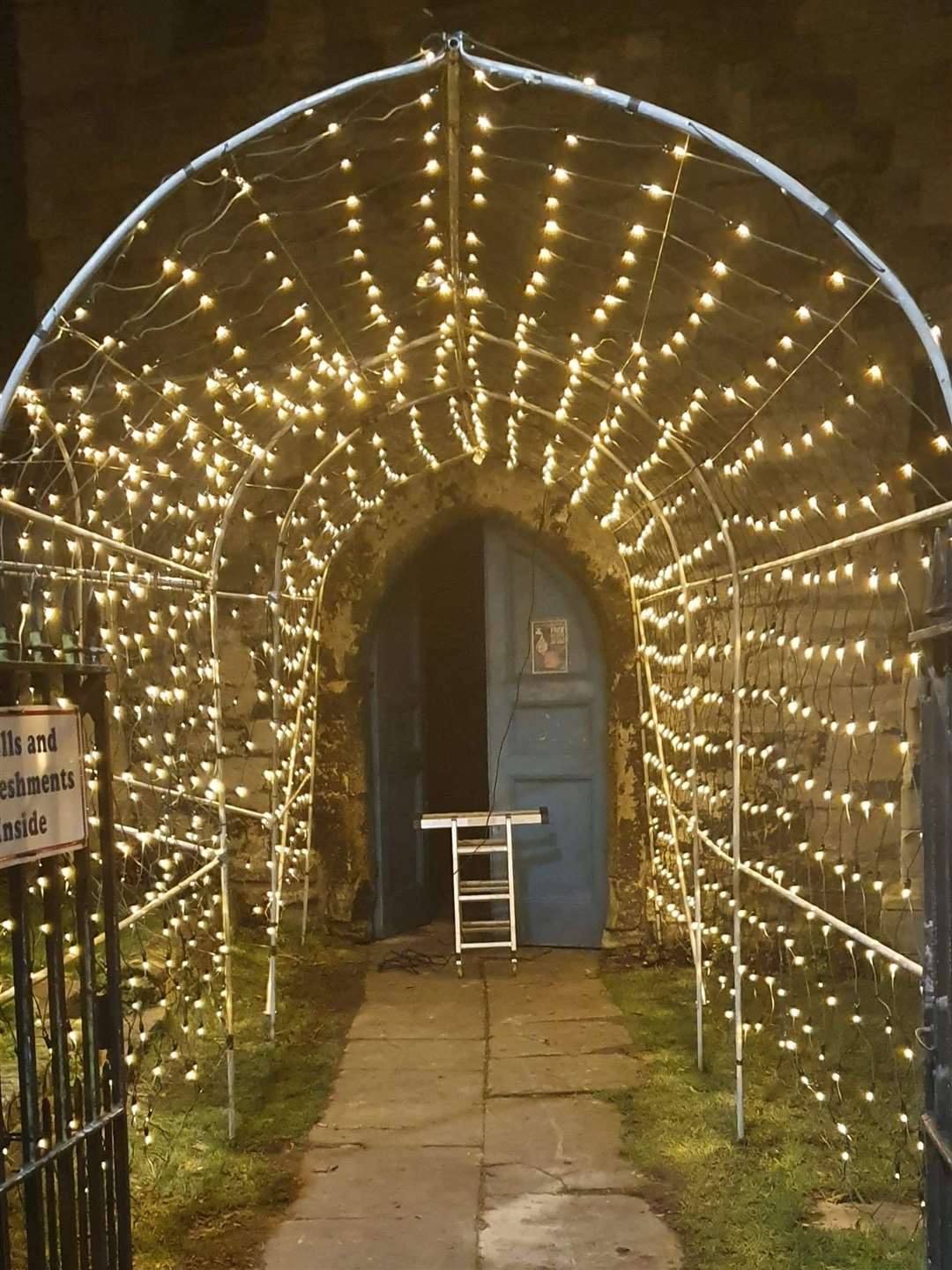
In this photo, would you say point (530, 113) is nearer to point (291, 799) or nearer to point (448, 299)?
point (448, 299)

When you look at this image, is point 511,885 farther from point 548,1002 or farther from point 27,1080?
point 27,1080

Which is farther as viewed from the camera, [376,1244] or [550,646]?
[550,646]

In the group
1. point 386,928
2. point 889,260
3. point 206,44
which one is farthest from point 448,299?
point 386,928

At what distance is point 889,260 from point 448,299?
7.67 ft

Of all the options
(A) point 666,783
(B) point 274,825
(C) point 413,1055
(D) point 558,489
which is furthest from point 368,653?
(C) point 413,1055

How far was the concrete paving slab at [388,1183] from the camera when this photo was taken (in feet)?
10.8

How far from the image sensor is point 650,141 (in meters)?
5.10

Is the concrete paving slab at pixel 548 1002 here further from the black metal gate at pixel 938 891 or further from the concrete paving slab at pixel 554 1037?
the black metal gate at pixel 938 891

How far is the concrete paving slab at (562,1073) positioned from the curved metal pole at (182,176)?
301cm

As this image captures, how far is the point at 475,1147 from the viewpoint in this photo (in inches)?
146

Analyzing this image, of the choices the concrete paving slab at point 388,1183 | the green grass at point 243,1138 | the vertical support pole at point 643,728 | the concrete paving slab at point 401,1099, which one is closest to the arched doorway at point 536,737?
the vertical support pole at point 643,728

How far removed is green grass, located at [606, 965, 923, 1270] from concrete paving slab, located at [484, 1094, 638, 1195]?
0.27 feet

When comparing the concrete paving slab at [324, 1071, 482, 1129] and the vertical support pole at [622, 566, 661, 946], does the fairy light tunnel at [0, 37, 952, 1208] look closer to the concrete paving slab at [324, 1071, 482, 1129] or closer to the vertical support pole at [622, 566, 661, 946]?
the vertical support pole at [622, 566, 661, 946]

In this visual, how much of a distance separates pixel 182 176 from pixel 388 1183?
2.93m
